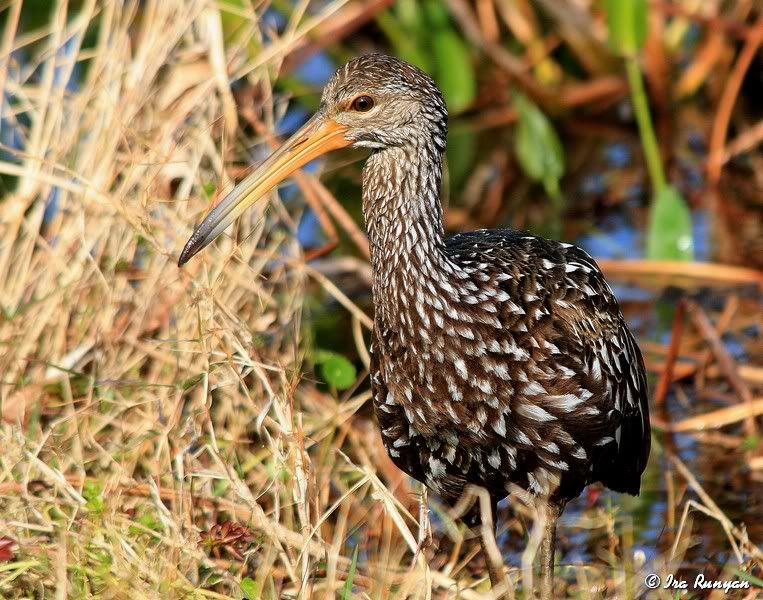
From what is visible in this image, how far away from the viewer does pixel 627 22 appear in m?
7.65

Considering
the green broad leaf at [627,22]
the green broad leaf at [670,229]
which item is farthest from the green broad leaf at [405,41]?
the green broad leaf at [670,229]

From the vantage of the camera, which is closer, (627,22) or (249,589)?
(249,589)

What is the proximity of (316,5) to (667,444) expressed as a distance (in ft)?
16.6

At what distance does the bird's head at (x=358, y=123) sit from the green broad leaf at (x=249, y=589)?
106 cm

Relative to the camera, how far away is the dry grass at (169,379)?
4629 mm

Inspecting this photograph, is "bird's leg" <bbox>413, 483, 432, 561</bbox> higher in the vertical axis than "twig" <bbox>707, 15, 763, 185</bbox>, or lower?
lower

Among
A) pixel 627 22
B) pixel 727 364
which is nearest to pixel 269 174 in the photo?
pixel 727 364

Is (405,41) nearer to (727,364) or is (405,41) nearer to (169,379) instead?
(727,364)

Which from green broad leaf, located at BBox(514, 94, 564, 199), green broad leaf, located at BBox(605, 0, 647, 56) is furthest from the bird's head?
green broad leaf, located at BBox(514, 94, 564, 199)

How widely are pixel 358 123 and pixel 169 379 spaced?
1569 mm

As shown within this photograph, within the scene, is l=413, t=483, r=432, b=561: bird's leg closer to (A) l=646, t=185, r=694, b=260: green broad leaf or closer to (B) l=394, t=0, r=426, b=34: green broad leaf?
(A) l=646, t=185, r=694, b=260: green broad leaf

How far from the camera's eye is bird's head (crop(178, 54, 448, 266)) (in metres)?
4.54

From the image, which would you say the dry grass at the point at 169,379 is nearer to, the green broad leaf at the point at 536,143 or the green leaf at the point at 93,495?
the green leaf at the point at 93,495

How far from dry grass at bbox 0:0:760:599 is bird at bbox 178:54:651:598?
311 mm
